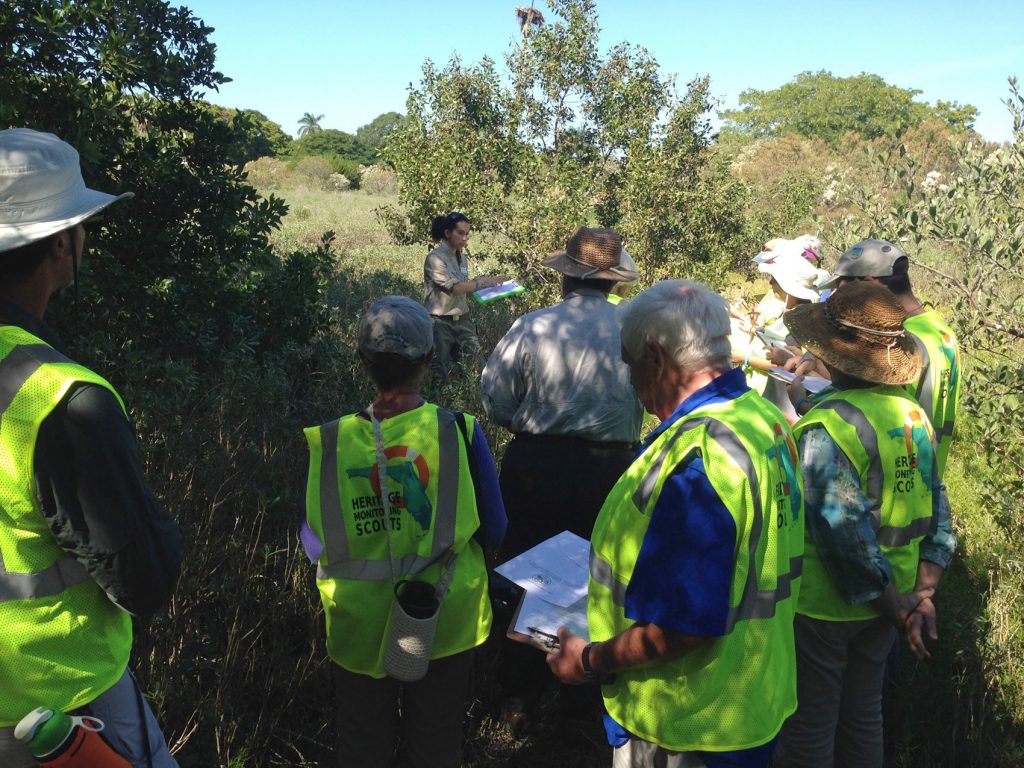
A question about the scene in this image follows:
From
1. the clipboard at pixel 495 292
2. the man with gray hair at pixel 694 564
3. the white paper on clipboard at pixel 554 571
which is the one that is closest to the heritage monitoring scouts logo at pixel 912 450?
the man with gray hair at pixel 694 564

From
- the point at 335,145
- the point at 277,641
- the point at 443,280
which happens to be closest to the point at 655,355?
the point at 277,641

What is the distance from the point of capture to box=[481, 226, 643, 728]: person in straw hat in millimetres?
3490

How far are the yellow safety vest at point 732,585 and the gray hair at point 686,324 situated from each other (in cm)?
→ 13

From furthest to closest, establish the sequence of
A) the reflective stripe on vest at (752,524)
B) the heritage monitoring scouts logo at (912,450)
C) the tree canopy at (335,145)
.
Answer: the tree canopy at (335,145) → the heritage monitoring scouts logo at (912,450) → the reflective stripe on vest at (752,524)

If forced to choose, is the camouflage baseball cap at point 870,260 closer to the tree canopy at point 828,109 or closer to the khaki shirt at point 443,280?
the khaki shirt at point 443,280

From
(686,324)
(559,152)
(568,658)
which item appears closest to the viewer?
(686,324)

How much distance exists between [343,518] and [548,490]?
4.47ft

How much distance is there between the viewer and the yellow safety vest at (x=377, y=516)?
93.8 inches

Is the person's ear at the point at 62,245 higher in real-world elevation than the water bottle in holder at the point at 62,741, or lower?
higher

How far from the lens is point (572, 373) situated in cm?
349

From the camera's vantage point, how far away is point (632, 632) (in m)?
1.83

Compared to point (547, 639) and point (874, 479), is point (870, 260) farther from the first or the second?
point (547, 639)

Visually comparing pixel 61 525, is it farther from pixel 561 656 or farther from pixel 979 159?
pixel 979 159

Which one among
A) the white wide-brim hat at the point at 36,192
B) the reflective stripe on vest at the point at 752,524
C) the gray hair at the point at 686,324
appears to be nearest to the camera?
the white wide-brim hat at the point at 36,192
